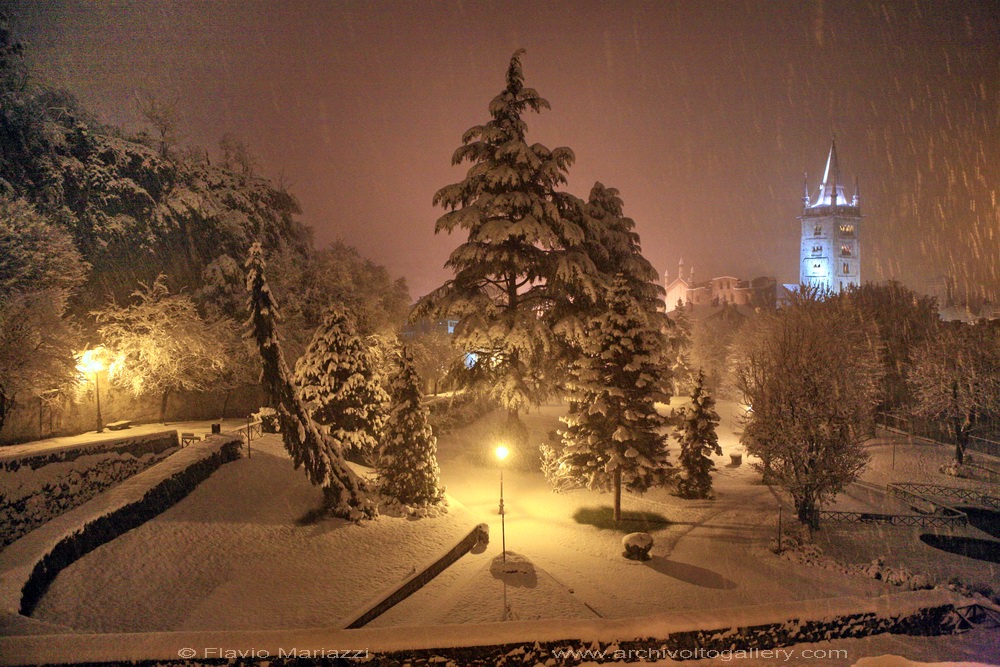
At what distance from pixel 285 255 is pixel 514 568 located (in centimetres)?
2785

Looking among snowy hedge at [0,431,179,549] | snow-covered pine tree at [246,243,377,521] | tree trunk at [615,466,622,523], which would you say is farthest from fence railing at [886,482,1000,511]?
snowy hedge at [0,431,179,549]

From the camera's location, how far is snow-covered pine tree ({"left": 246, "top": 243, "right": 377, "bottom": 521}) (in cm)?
1355

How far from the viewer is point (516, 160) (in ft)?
64.7

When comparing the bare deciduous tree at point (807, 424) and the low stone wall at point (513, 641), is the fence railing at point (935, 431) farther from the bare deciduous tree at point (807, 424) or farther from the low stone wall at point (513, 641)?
the low stone wall at point (513, 641)

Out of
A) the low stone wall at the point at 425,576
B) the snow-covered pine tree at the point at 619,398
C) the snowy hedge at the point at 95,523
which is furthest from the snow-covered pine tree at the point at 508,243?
the snowy hedge at the point at 95,523

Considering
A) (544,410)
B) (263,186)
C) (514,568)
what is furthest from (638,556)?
(263,186)

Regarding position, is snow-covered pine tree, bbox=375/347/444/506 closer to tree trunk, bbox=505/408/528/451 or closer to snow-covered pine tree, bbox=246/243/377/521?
snow-covered pine tree, bbox=246/243/377/521

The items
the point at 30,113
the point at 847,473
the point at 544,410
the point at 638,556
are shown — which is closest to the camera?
the point at 638,556

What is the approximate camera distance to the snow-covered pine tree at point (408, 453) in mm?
16500

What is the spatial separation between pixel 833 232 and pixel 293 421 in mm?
142454

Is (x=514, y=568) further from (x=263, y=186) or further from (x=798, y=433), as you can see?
(x=263, y=186)

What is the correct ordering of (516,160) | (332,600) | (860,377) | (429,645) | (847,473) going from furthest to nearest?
(860,377), (516,160), (847,473), (332,600), (429,645)

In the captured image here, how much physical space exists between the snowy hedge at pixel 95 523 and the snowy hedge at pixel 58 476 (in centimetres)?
257

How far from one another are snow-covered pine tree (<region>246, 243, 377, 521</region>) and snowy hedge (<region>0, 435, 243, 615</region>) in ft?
11.7
